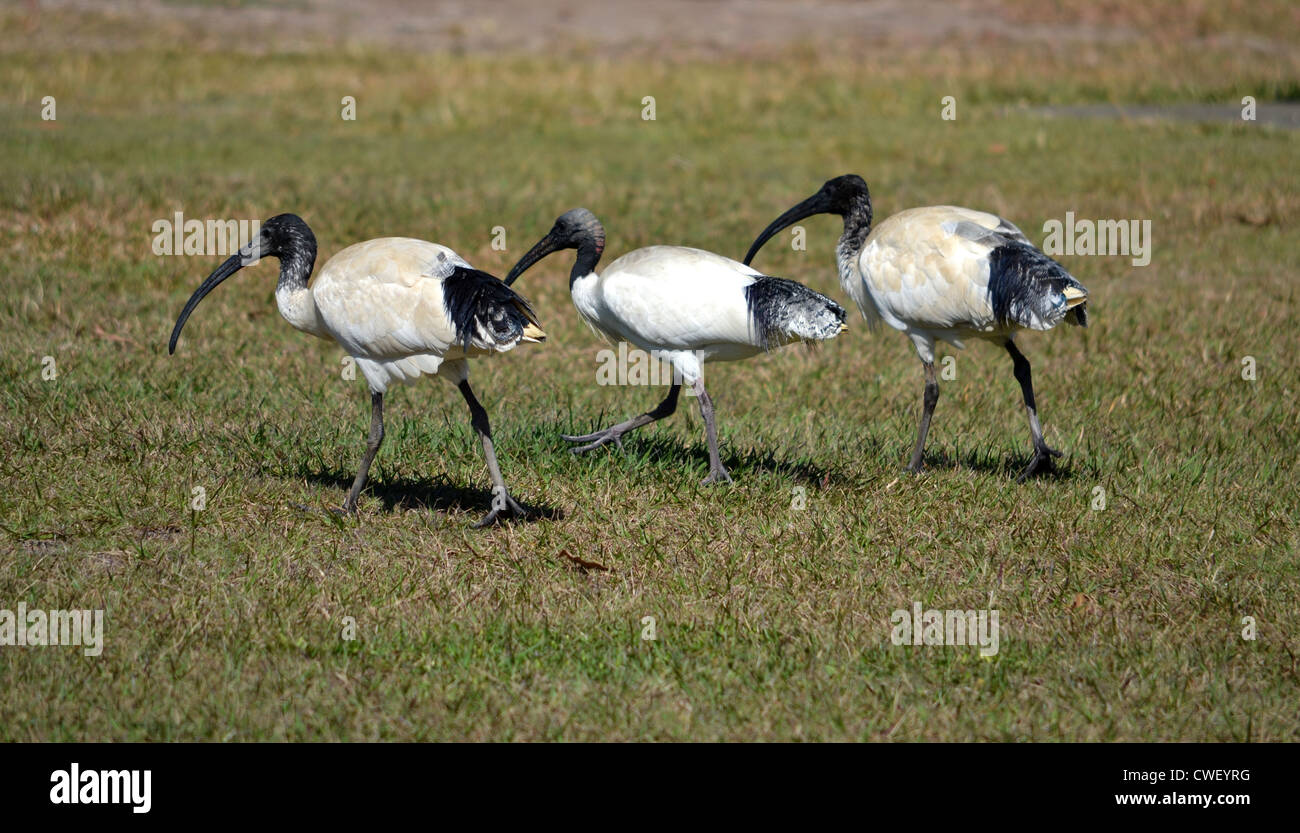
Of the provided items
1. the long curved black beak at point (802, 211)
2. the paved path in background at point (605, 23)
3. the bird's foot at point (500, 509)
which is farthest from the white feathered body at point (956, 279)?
the paved path in background at point (605, 23)

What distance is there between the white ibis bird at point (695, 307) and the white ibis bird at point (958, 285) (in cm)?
66

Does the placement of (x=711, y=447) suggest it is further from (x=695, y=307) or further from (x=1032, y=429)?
(x=1032, y=429)

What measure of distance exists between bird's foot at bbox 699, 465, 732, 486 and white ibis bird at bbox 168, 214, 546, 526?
96 cm

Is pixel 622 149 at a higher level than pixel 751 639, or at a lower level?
higher

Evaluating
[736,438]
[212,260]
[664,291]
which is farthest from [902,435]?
[212,260]

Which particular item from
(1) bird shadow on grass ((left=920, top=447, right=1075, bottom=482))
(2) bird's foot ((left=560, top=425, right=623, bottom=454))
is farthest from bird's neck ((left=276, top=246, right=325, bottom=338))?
(1) bird shadow on grass ((left=920, top=447, right=1075, bottom=482))

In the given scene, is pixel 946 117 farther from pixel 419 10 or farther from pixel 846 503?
pixel 419 10

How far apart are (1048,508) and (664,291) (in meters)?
2.09

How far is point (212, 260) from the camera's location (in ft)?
37.8

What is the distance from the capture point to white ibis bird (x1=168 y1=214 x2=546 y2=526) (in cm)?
565

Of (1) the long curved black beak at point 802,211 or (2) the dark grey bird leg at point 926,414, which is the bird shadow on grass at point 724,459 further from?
(1) the long curved black beak at point 802,211

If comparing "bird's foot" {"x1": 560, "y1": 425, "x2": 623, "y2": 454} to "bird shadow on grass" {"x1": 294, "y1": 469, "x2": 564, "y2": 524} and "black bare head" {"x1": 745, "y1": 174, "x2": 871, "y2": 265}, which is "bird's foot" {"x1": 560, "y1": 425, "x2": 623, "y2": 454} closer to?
"bird shadow on grass" {"x1": 294, "y1": 469, "x2": 564, "y2": 524}

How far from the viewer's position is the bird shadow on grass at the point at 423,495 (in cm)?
639

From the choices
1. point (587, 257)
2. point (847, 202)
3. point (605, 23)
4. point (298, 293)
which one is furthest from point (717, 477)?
point (605, 23)
